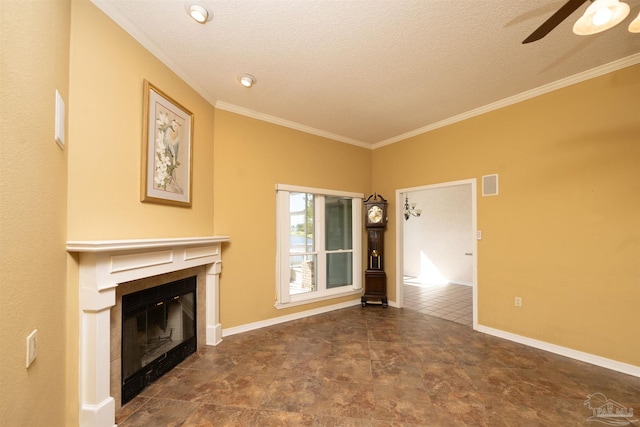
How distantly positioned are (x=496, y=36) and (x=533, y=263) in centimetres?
241

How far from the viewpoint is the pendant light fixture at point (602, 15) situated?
1211 mm

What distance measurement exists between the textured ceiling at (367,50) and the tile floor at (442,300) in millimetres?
3053

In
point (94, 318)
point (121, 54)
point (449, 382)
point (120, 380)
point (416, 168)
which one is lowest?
point (449, 382)

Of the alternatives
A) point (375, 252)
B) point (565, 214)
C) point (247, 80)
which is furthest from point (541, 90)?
point (247, 80)

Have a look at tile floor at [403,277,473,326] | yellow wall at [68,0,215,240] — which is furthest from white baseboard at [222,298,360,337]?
yellow wall at [68,0,215,240]

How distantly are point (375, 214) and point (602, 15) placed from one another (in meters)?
3.39

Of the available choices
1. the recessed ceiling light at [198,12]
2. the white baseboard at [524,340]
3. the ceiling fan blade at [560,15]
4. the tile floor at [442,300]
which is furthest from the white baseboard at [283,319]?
the ceiling fan blade at [560,15]

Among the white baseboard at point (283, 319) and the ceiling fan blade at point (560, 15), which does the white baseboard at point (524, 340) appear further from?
the ceiling fan blade at point (560, 15)

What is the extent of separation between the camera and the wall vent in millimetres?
3293

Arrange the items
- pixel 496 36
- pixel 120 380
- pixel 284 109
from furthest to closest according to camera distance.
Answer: pixel 284 109
pixel 496 36
pixel 120 380

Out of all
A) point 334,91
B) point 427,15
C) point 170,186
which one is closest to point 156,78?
point 170,186

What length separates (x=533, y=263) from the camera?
9.77ft

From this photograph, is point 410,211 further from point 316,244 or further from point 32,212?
point 32,212

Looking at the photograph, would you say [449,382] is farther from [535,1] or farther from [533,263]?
[535,1]
